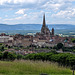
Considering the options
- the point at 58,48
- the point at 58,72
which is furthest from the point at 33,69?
the point at 58,48

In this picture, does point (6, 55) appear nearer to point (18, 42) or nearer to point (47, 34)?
point (18, 42)

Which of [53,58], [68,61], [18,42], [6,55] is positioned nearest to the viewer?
[68,61]

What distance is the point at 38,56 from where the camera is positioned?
669 inches

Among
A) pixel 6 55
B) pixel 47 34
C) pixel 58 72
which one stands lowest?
pixel 47 34

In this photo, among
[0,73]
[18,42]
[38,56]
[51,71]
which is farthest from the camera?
[18,42]

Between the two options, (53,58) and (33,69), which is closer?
(33,69)

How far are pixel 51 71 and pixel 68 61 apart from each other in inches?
278

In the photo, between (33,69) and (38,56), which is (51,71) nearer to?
(33,69)

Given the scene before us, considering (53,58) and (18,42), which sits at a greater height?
(53,58)

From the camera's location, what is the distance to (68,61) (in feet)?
48.6

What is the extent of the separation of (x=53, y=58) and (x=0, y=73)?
8795 mm

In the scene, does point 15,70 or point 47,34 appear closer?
point 15,70

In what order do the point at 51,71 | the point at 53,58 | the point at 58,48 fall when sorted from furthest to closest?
the point at 58,48
the point at 53,58
the point at 51,71

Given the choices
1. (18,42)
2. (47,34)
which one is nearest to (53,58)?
(18,42)
